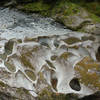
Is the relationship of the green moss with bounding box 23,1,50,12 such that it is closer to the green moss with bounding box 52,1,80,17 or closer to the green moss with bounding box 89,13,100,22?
the green moss with bounding box 52,1,80,17

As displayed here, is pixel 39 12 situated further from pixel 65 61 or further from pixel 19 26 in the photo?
pixel 65 61

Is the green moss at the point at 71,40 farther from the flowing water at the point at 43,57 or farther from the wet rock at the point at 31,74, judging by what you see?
the wet rock at the point at 31,74

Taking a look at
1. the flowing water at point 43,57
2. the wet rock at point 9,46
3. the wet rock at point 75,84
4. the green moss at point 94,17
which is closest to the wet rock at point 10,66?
the flowing water at point 43,57

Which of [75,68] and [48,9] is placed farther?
[48,9]

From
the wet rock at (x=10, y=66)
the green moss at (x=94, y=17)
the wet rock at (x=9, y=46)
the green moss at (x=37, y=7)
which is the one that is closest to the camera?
the wet rock at (x=10, y=66)

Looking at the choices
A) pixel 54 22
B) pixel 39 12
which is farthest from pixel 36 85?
pixel 39 12

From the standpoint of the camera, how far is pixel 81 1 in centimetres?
396

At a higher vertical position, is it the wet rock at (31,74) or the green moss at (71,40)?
the green moss at (71,40)

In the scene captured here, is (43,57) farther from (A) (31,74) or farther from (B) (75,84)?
(B) (75,84)

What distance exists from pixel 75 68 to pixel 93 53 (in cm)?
49

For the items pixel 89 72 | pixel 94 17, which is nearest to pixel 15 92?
pixel 89 72

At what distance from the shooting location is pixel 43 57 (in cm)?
307

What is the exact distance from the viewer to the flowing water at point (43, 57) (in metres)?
2.94

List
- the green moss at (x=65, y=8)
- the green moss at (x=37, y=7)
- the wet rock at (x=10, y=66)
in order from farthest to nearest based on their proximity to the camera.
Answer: the green moss at (x=37, y=7), the green moss at (x=65, y=8), the wet rock at (x=10, y=66)
